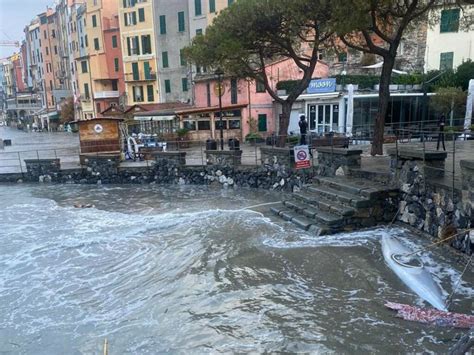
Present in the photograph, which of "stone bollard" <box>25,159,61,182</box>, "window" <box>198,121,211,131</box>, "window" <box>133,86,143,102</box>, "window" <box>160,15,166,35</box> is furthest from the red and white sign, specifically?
"window" <box>133,86,143,102</box>

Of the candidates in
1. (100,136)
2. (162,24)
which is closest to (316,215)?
(100,136)

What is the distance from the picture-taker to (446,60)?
2817 cm

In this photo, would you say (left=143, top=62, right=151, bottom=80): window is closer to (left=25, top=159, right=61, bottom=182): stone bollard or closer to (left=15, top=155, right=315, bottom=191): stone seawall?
(left=25, top=159, right=61, bottom=182): stone bollard

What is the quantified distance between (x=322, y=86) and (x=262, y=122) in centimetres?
633

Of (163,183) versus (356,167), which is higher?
(356,167)

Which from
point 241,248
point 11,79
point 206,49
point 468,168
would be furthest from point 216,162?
point 11,79

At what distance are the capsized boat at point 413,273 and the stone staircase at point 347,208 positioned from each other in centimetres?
135

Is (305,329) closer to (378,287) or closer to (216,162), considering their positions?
(378,287)

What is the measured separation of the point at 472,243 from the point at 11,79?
446 feet

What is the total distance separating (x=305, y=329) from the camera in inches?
239

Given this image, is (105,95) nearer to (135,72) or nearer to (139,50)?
(135,72)

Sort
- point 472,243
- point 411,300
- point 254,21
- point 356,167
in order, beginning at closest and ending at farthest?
point 411,300 < point 472,243 < point 356,167 < point 254,21

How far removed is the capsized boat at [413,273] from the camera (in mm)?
6699

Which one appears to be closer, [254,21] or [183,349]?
[183,349]
